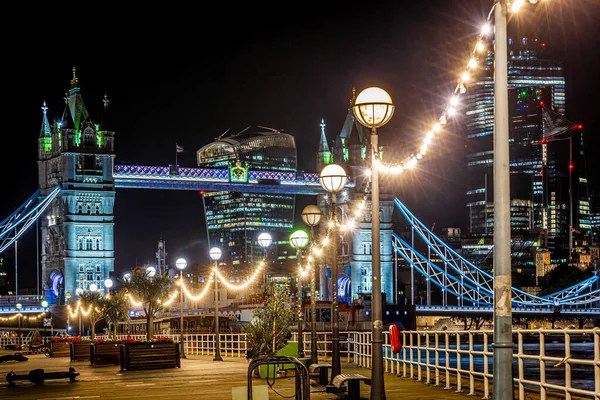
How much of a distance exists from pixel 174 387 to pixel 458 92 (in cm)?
825

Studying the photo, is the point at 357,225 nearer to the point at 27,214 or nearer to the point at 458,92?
the point at 27,214

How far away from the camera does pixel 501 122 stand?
394 inches

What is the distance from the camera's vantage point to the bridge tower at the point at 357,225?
103637mm

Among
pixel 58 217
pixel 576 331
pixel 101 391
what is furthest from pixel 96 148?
pixel 576 331

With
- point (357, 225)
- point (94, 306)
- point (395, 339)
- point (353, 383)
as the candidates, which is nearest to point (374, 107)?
point (353, 383)

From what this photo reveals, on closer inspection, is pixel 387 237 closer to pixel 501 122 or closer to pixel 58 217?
pixel 58 217

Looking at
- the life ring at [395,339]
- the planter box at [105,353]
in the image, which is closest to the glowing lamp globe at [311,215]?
the life ring at [395,339]

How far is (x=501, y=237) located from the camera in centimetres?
983

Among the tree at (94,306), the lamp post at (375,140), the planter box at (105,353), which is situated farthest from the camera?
the tree at (94,306)

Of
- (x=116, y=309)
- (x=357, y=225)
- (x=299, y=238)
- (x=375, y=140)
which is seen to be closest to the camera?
(x=375, y=140)

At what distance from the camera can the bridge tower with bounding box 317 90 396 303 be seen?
104 m

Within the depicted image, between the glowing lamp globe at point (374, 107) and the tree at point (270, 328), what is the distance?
385 inches

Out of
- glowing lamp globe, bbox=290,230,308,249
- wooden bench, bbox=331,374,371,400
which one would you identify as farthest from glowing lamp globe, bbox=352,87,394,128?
glowing lamp globe, bbox=290,230,308,249

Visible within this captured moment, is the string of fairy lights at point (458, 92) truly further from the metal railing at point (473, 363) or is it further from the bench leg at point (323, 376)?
the bench leg at point (323, 376)
